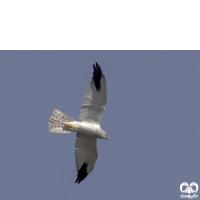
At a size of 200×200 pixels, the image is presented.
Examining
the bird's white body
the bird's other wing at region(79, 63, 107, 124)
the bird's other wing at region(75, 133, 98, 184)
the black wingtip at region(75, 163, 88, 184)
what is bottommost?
the black wingtip at region(75, 163, 88, 184)

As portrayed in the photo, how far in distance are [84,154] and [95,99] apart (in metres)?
1.83

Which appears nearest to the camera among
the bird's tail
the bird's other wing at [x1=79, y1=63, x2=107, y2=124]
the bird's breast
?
the bird's other wing at [x1=79, y1=63, x2=107, y2=124]

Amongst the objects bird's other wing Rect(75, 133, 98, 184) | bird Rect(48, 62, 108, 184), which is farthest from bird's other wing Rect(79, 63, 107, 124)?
bird's other wing Rect(75, 133, 98, 184)

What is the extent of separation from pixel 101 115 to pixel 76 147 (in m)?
1.30

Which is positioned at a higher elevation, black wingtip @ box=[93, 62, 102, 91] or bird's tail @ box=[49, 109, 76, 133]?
black wingtip @ box=[93, 62, 102, 91]

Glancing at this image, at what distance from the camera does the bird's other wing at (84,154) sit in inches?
462

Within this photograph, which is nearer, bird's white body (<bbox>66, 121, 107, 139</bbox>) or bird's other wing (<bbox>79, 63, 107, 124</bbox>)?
bird's other wing (<bbox>79, 63, 107, 124</bbox>)

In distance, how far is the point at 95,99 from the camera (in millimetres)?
11203

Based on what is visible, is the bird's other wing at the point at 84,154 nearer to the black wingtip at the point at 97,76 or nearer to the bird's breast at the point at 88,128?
the bird's breast at the point at 88,128

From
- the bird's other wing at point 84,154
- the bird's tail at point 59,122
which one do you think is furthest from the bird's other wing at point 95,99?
the bird's other wing at point 84,154

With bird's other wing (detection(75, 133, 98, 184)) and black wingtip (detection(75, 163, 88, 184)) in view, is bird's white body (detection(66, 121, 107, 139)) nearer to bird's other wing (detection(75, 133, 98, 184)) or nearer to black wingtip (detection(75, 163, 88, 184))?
bird's other wing (detection(75, 133, 98, 184))

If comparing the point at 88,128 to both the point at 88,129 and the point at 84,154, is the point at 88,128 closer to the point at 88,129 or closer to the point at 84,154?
the point at 88,129

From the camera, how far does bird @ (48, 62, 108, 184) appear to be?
11172 millimetres
